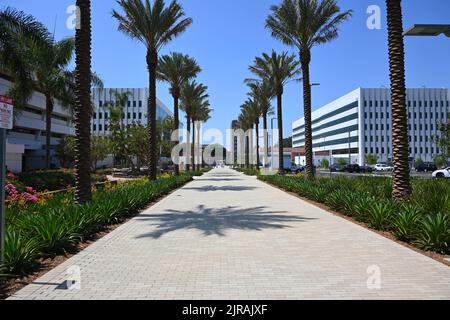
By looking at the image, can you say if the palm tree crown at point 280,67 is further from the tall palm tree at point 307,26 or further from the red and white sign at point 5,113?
the red and white sign at point 5,113

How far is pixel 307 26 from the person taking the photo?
23844mm

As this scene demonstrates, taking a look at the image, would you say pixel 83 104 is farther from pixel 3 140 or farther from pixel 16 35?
pixel 16 35

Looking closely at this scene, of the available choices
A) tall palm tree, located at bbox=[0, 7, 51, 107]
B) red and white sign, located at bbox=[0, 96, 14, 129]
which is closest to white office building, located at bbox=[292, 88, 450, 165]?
tall palm tree, located at bbox=[0, 7, 51, 107]

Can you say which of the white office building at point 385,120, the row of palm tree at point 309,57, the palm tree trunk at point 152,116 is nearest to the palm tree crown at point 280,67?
the row of palm tree at point 309,57

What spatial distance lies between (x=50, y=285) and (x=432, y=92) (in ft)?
393

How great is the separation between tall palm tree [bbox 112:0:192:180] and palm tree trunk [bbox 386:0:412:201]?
14760 millimetres

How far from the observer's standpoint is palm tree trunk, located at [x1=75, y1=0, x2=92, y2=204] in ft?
41.5

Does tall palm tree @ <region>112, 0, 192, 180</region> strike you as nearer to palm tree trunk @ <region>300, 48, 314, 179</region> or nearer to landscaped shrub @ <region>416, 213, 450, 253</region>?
palm tree trunk @ <region>300, 48, 314, 179</region>

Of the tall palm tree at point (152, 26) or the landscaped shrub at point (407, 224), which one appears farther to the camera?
the tall palm tree at point (152, 26)

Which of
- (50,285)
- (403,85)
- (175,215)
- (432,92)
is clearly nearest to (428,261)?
(50,285)

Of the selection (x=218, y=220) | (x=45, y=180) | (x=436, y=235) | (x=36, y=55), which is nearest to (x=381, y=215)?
(x=436, y=235)

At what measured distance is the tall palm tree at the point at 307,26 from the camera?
926 inches

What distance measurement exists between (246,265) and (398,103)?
26.3ft

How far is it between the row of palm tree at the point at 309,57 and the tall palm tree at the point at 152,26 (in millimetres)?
6122
